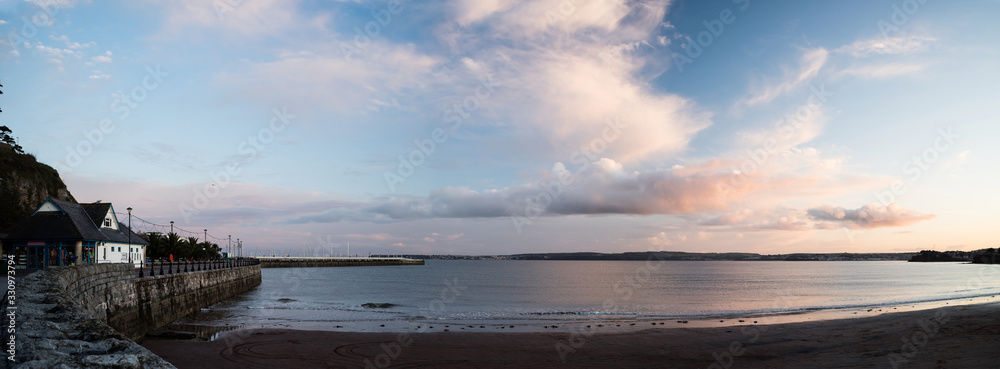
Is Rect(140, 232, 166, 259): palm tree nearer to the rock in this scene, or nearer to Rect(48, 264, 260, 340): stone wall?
Rect(48, 264, 260, 340): stone wall

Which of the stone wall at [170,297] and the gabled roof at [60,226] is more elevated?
the gabled roof at [60,226]

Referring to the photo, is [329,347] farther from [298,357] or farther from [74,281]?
[74,281]

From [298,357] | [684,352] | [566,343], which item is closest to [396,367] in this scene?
[298,357]

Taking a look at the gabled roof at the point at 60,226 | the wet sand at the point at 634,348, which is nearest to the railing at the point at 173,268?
the gabled roof at the point at 60,226

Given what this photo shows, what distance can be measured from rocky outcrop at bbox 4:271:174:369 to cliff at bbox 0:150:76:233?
175 feet

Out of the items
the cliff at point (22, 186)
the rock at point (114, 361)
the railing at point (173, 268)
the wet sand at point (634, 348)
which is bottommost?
the wet sand at point (634, 348)

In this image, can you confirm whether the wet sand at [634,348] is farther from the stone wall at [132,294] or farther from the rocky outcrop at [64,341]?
the rocky outcrop at [64,341]

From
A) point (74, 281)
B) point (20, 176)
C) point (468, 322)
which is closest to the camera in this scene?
point (74, 281)

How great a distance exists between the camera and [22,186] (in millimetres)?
55625

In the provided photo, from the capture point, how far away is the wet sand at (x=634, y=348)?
17.4m

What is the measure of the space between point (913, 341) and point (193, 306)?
38944mm

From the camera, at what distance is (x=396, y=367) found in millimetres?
17328

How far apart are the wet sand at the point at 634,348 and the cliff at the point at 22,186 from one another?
43.8 metres

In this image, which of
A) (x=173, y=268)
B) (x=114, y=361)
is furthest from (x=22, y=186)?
(x=114, y=361)
